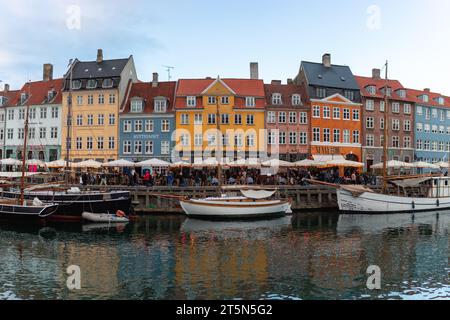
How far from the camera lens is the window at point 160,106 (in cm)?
5290

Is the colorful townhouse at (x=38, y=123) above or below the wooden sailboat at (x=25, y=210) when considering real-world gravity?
above

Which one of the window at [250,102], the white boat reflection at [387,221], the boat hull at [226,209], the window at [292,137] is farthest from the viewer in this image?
the window at [292,137]

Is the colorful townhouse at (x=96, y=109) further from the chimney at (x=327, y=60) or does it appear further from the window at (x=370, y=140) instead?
the window at (x=370, y=140)

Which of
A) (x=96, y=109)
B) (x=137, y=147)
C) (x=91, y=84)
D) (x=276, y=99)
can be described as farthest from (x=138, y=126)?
(x=276, y=99)

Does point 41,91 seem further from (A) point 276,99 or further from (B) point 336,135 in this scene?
(B) point 336,135

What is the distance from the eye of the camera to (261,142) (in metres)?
52.4

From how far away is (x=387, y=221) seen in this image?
34.1 meters

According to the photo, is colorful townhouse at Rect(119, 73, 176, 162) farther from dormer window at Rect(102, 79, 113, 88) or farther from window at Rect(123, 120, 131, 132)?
dormer window at Rect(102, 79, 113, 88)

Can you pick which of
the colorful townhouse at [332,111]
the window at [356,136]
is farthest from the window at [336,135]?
the window at [356,136]

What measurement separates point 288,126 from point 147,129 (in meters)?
17.0

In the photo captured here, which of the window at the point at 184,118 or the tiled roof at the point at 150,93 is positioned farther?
the tiled roof at the point at 150,93

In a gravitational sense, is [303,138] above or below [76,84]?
below

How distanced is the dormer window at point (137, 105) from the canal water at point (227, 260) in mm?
23779

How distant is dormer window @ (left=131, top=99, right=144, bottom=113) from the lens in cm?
5349
